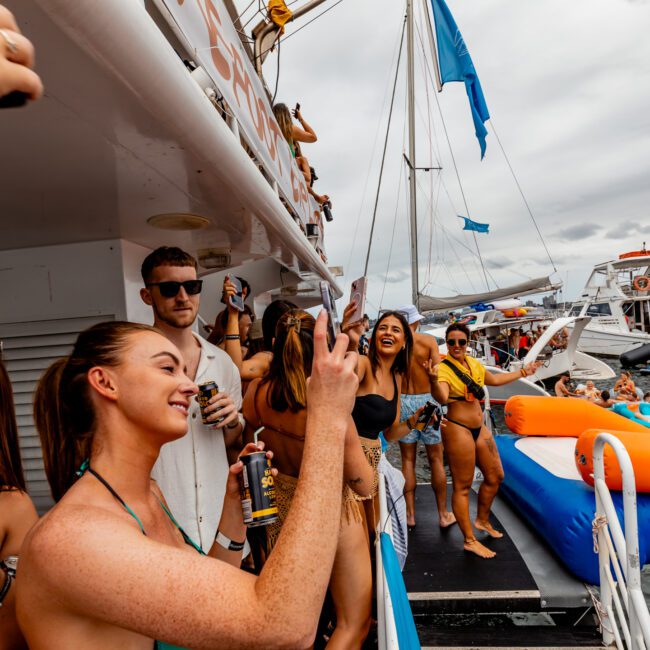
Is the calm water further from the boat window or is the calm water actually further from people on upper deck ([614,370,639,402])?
the boat window

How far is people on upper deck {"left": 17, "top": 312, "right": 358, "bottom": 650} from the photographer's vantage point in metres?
0.80

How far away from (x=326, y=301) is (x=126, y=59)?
2.73 feet

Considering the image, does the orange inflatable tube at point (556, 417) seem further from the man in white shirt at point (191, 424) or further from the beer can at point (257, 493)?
the beer can at point (257, 493)

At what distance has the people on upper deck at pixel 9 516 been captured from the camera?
1202mm

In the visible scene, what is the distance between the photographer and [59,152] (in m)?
1.62

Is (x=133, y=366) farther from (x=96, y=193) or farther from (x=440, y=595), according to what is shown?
(x=440, y=595)

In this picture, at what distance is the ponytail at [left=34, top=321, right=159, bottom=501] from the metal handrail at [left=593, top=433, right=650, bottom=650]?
2.92 m

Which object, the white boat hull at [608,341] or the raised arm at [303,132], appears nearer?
the raised arm at [303,132]

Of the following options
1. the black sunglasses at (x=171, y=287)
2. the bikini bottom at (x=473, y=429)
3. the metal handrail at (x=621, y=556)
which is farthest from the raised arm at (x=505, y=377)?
the black sunglasses at (x=171, y=287)

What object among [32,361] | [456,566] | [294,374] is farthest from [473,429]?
[32,361]

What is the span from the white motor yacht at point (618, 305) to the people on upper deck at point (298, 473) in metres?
25.1

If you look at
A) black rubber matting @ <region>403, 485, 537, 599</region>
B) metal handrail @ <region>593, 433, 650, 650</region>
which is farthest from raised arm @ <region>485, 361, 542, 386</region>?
metal handrail @ <region>593, 433, 650, 650</region>

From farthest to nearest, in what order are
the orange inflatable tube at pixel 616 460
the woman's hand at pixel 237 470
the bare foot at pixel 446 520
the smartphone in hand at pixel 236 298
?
the bare foot at pixel 446 520, the orange inflatable tube at pixel 616 460, the smartphone in hand at pixel 236 298, the woman's hand at pixel 237 470

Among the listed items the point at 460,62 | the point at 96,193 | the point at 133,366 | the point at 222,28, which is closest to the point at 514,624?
the point at 133,366
